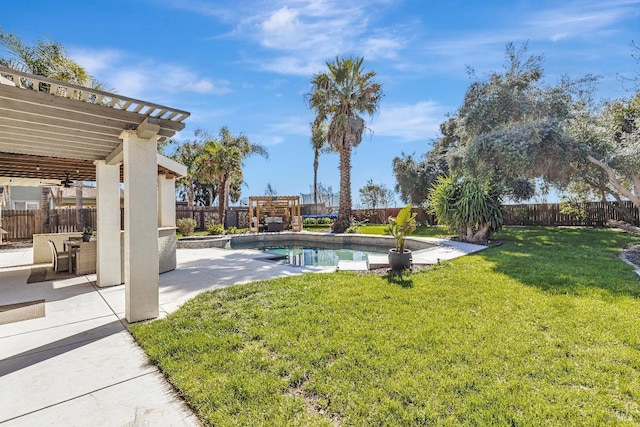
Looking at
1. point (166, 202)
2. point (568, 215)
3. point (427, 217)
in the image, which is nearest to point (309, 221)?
point (427, 217)

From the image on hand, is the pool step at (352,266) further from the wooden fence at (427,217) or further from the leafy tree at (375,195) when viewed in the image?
the leafy tree at (375,195)

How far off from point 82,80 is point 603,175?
2165cm

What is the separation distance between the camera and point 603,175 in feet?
35.9

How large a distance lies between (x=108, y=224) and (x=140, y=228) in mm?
3118

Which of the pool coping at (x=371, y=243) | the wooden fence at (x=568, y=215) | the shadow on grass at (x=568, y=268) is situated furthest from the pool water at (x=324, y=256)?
the wooden fence at (x=568, y=215)

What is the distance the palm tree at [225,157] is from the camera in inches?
773

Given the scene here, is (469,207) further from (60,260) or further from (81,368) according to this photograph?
(60,260)

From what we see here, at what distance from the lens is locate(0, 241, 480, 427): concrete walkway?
2215 millimetres

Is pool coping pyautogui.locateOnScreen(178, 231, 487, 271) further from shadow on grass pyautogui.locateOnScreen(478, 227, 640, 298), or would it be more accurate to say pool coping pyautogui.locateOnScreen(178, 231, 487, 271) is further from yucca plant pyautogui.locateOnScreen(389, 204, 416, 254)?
shadow on grass pyautogui.locateOnScreen(478, 227, 640, 298)

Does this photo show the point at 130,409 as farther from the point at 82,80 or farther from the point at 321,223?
the point at 321,223

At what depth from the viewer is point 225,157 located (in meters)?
19.6

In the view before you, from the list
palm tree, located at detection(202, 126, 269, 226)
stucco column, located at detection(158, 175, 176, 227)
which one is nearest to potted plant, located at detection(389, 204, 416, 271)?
stucco column, located at detection(158, 175, 176, 227)

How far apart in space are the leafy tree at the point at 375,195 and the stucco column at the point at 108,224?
80.7ft

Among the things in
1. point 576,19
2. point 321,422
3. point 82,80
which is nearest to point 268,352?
point 321,422
